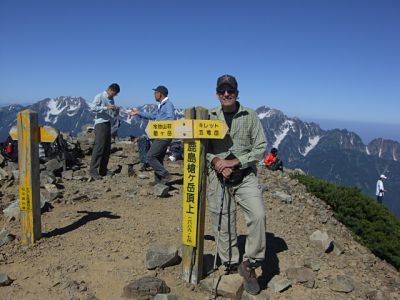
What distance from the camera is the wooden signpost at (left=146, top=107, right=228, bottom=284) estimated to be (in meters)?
5.12

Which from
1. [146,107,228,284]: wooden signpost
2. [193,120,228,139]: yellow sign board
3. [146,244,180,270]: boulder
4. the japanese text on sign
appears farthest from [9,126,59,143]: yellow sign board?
[193,120,228,139]: yellow sign board

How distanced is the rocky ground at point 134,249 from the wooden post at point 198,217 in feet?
0.66

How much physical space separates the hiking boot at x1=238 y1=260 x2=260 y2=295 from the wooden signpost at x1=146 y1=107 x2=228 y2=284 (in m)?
0.62

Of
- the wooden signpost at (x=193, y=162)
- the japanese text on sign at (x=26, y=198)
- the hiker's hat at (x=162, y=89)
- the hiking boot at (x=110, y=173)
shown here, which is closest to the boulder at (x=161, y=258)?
the wooden signpost at (x=193, y=162)

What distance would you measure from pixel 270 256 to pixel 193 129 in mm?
3195

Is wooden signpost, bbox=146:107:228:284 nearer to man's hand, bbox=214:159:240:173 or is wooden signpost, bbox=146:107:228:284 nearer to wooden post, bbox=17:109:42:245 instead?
man's hand, bbox=214:159:240:173

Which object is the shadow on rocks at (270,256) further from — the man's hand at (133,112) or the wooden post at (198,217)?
the man's hand at (133,112)

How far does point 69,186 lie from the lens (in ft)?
35.9

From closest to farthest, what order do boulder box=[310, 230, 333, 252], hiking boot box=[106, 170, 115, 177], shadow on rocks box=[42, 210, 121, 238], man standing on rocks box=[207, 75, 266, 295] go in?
1. man standing on rocks box=[207, 75, 266, 295]
2. shadow on rocks box=[42, 210, 121, 238]
3. boulder box=[310, 230, 333, 252]
4. hiking boot box=[106, 170, 115, 177]

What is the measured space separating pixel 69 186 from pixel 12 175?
2.03 m

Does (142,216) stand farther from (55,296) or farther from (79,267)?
(55,296)

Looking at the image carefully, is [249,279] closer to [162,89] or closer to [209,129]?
[209,129]

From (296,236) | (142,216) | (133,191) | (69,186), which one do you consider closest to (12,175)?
(69,186)

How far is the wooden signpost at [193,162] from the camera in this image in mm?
5121
